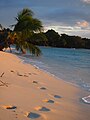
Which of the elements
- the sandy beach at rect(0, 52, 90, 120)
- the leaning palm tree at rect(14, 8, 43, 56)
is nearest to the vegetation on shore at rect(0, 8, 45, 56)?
the leaning palm tree at rect(14, 8, 43, 56)

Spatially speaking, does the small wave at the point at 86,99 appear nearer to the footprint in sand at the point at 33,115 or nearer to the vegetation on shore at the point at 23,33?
the footprint in sand at the point at 33,115

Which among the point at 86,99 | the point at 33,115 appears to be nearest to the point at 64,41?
the point at 86,99

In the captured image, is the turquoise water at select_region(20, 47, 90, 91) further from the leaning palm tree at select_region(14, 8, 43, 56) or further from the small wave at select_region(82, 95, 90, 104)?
the leaning palm tree at select_region(14, 8, 43, 56)

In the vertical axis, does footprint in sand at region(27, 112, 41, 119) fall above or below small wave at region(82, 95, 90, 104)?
above

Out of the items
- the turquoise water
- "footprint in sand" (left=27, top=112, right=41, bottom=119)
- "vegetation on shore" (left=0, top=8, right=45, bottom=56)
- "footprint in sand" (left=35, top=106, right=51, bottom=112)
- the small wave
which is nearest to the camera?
"footprint in sand" (left=27, top=112, right=41, bottom=119)

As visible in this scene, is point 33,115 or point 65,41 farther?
point 65,41

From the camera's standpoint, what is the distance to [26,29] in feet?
73.7

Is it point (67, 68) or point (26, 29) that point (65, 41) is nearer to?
point (26, 29)

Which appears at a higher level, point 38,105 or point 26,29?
point 26,29

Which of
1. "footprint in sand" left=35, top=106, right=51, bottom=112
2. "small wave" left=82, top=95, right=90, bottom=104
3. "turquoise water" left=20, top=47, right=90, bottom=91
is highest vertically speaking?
"footprint in sand" left=35, top=106, right=51, bottom=112

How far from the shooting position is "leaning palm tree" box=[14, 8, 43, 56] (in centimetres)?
2236

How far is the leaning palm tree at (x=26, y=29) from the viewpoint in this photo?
22359mm

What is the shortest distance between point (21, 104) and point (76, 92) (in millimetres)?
2125

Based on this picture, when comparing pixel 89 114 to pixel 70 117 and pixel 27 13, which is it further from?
pixel 27 13
